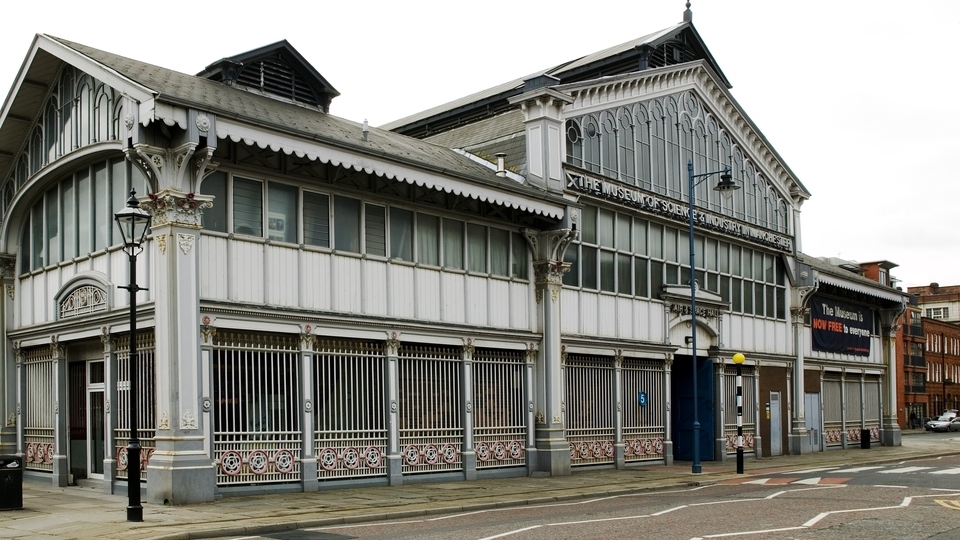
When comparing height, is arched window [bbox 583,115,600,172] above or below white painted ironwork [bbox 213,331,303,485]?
above

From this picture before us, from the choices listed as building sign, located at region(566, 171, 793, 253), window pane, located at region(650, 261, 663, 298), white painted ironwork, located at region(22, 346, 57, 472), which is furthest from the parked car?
white painted ironwork, located at region(22, 346, 57, 472)

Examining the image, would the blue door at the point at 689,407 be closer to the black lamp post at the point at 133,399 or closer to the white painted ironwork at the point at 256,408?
the white painted ironwork at the point at 256,408

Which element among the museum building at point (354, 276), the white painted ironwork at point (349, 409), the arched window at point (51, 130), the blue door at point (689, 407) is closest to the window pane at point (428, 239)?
the museum building at point (354, 276)

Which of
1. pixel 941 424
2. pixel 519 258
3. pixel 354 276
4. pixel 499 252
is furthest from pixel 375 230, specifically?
pixel 941 424

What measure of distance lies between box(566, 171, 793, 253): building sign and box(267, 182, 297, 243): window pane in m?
9.33

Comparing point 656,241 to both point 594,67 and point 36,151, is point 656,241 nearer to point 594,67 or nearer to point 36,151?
point 594,67

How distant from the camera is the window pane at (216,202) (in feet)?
66.0

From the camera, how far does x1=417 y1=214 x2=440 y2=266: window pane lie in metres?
24.5

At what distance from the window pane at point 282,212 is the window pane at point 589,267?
33.4 feet

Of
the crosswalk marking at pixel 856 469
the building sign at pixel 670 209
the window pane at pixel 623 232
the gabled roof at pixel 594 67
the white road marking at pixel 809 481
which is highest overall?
the gabled roof at pixel 594 67

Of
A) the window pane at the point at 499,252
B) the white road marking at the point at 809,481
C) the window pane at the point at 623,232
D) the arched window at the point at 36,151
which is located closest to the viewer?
the arched window at the point at 36,151

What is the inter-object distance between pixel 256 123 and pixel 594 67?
16.1m

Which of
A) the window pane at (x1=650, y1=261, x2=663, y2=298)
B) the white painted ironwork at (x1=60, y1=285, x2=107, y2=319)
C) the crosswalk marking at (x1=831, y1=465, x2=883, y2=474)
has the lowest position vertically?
the crosswalk marking at (x1=831, y1=465, x2=883, y2=474)

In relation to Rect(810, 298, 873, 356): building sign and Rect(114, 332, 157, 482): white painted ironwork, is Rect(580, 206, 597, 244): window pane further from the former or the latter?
Rect(810, 298, 873, 356): building sign
